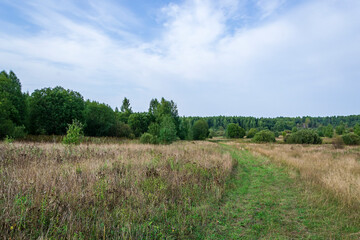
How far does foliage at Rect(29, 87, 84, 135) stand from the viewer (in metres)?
40.6

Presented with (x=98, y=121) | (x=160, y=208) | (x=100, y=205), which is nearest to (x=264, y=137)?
(x=98, y=121)

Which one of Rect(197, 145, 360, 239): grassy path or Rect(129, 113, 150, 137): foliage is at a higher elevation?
Rect(129, 113, 150, 137): foliage

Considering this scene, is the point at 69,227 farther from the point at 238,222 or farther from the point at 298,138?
the point at 298,138

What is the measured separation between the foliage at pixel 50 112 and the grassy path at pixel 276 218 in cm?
4424

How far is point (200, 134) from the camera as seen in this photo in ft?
245

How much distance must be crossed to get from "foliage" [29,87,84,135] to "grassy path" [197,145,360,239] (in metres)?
44.2

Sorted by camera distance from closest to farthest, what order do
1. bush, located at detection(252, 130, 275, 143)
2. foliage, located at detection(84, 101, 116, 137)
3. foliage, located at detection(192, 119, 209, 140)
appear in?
foliage, located at detection(84, 101, 116, 137) < bush, located at detection(252, 130, 275, 143) < foliage, located at detection(192, 119, 209, 140)

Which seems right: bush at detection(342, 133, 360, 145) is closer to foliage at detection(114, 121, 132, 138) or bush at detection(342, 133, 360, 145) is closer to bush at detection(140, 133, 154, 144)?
bush at detection(140, 133, 154, 144)

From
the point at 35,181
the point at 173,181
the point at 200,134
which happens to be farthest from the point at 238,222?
the point at 200,134

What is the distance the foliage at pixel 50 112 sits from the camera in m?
40.6

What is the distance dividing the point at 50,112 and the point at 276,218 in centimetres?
4786

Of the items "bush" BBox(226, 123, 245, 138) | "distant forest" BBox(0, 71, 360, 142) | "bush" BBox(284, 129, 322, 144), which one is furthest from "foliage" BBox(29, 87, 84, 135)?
"bush" BBox(226, 123, 245, 138)

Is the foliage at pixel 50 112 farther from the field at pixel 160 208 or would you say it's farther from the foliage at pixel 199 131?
the foliage at pixel 199 131

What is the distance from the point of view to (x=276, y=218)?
5.23 metres
